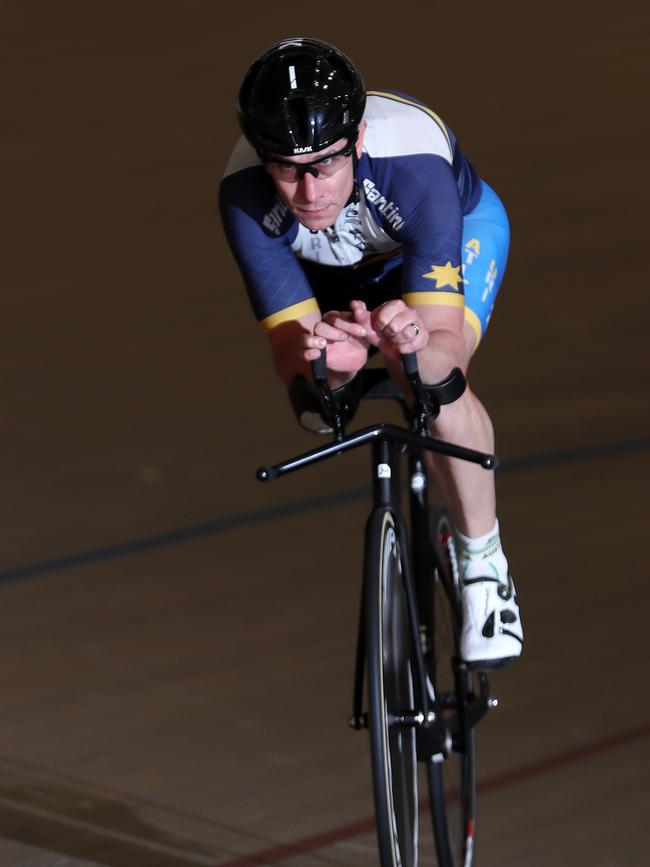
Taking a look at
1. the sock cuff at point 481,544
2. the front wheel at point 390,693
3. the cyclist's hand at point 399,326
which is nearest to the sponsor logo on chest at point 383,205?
the cyclist's hand at point 399,326

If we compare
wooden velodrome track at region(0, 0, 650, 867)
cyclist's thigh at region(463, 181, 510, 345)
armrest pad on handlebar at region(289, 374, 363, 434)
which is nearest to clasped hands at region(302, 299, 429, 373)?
armrest pad on handlebar at region(289, 374, 363, 434)

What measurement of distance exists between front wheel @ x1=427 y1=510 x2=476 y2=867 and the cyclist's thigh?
1.23 ft

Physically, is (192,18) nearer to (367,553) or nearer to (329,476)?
(329,476)

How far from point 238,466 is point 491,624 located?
211cm

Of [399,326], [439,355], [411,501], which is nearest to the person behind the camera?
[399,326]

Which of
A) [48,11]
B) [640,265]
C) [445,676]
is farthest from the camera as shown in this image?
[48,11]

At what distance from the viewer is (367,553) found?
75.1 inches

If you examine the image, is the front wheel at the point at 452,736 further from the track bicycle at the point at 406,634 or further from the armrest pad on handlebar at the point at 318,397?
the armrest pad on handlebar at the point at 318,397

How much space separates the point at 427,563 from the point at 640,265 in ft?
11.5

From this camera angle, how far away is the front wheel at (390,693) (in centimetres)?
182

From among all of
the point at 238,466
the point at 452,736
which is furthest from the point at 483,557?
the point at 238,466

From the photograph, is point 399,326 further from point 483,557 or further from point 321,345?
point 483,557

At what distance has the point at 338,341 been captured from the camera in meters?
1.89

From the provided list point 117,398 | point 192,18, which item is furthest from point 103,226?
point 192,18
